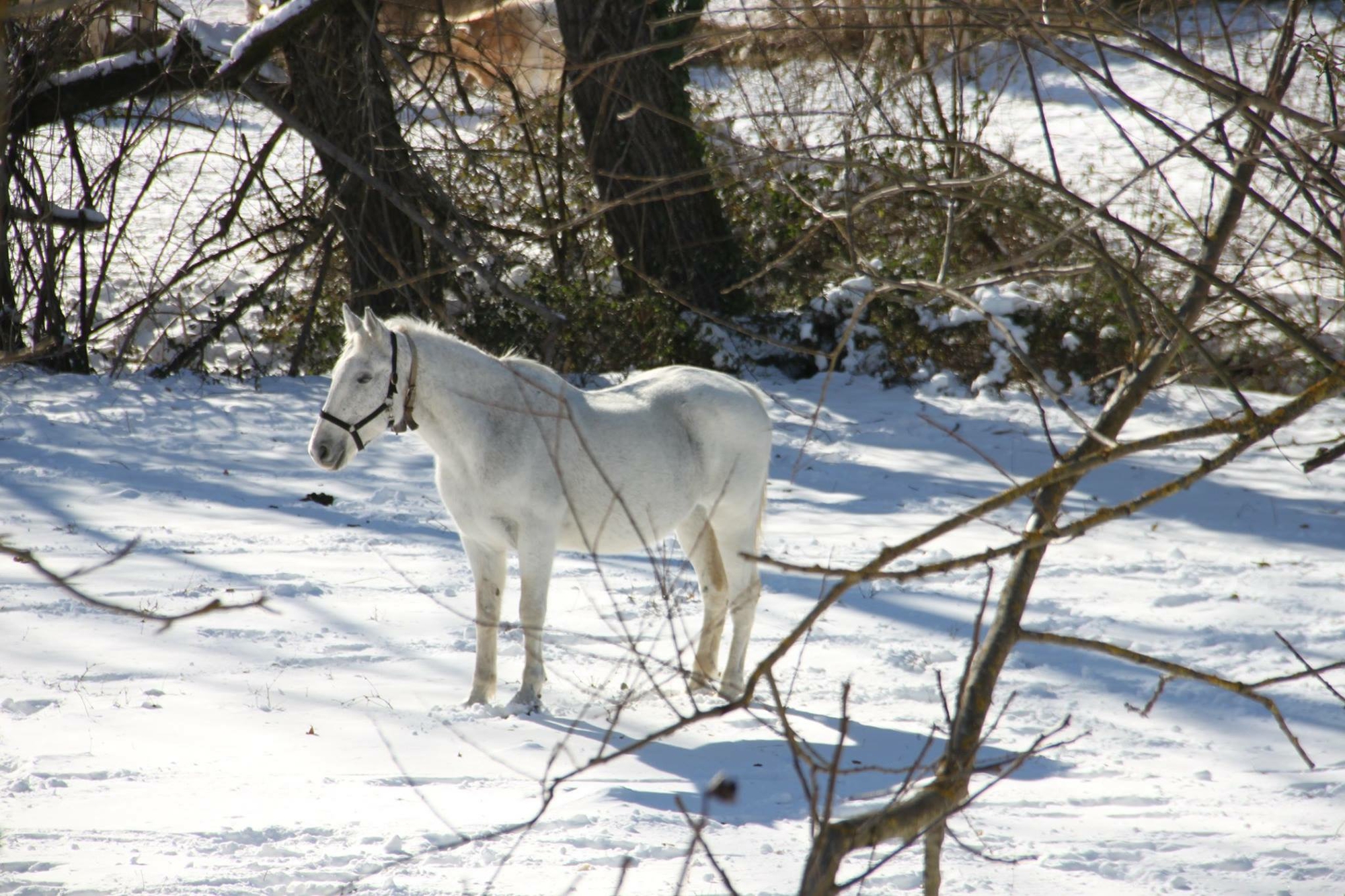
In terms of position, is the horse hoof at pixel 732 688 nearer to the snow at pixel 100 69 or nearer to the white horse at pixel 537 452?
the white horse at pixel 537 452

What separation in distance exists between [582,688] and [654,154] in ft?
27.8

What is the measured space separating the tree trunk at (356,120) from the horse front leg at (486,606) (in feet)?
13.6

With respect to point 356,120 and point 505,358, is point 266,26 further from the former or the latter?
point 505,358

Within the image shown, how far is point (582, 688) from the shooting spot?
3.26m

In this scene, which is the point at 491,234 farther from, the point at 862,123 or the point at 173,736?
the point at 862,123

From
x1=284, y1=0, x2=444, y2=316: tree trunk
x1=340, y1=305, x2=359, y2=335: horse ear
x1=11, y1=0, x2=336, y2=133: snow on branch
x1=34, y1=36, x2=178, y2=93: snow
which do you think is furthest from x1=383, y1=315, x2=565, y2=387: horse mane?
x1=34, y1=36, x2=178, y2=93: snow

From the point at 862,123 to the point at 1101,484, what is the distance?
7.29 metres

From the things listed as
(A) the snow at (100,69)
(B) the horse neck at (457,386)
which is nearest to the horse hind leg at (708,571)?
(B) the horse neck at (457,386)

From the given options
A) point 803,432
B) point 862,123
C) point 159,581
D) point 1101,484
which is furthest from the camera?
point 803,432

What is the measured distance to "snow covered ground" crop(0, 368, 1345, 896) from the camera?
3703 millimetres

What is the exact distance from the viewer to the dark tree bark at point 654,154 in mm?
10547

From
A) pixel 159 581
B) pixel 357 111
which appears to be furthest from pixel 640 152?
pixel 159 581

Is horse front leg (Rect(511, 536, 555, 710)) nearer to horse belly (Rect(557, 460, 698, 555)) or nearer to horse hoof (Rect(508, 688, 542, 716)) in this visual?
horse hoof (Rect(508, 688, 542, 716))

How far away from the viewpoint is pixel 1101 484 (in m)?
9.40
